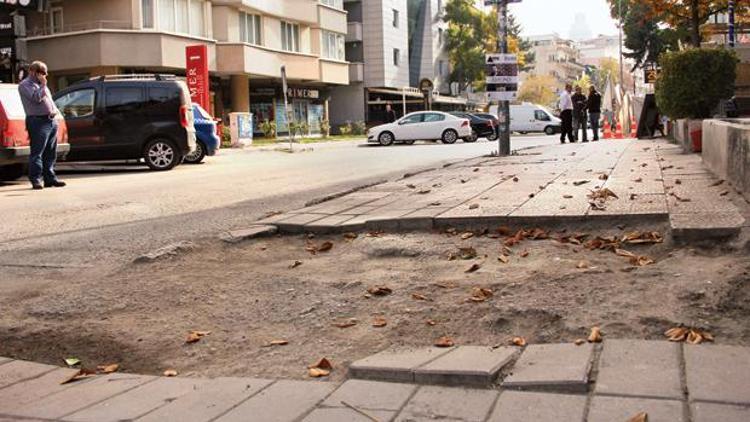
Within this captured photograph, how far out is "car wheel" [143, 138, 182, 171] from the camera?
16.4 metres

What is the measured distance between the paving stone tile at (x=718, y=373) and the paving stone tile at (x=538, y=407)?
0.43 meters

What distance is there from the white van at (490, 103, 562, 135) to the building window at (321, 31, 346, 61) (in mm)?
13473

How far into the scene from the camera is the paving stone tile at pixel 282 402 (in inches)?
115

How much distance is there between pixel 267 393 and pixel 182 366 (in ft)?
2.43

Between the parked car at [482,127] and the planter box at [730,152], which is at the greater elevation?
the parked car at [482,127]

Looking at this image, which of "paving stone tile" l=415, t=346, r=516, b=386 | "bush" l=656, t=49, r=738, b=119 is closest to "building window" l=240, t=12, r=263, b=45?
"bush" l=656, t=49, r=738, b=119

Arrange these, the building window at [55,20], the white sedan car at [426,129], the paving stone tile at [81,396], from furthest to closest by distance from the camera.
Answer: the building window at [55,20], the white sedan car at [426,129], the paving stone tile at [81,396]

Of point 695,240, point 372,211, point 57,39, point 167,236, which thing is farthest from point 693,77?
point 57,39

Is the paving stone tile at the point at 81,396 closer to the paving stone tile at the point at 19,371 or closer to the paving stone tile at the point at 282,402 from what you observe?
the paving stone tile at the point at 19,371

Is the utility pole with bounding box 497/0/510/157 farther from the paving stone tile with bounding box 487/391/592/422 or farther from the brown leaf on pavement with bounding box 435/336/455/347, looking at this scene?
the paving stone tile with bounding box 487/391/592/422

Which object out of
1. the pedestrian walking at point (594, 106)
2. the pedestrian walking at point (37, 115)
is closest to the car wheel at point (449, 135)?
the pedestrian walking at point (594, 106)

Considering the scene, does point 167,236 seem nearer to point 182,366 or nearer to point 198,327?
point 198,327

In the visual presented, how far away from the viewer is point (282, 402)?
3066 mm

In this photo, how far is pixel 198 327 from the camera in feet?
14.0
